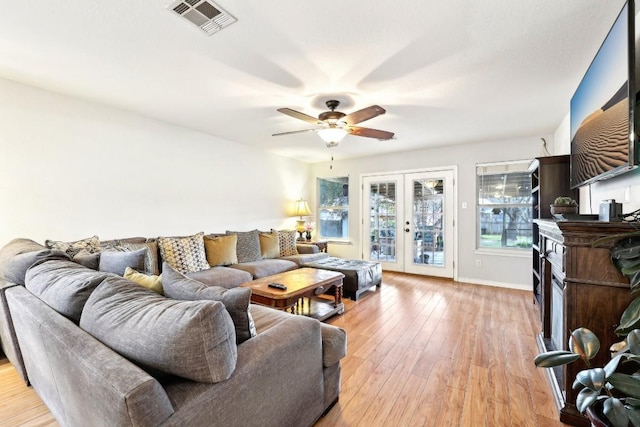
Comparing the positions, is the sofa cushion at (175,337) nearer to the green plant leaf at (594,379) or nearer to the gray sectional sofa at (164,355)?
the gray sectional sofa at (164,355)

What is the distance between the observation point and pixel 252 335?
138 cm

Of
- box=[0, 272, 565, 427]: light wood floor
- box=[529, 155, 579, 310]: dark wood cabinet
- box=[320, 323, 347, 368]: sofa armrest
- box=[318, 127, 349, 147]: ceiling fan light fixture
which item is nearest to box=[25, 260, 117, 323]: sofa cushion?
box=[0, 272, 565, 427]: light wood floor

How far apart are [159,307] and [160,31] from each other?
1.81m

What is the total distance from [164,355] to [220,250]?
3.05 m

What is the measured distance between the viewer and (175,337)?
97cm

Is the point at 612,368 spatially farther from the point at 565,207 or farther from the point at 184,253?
the point at 184,253

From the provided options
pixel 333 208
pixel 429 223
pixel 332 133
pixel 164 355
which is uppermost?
pixel 332 133

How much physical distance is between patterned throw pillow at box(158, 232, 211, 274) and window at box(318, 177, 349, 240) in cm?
332

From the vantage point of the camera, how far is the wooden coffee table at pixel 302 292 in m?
2.69

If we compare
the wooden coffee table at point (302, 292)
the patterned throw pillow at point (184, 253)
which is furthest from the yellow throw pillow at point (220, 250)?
the wooden coffee table at point (302, 292)

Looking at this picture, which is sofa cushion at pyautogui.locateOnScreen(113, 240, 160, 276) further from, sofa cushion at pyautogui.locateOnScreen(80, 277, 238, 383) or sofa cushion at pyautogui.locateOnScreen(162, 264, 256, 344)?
sofa cushion at pyautogui.locateOnScreen(80, 277, 238, 383)

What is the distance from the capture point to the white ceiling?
5.65ft

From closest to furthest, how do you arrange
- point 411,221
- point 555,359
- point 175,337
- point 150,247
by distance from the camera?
1. point 175,337
2. point 555,359
3. point 150,247
4. point 411,221

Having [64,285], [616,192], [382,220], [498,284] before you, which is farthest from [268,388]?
[382,220]
